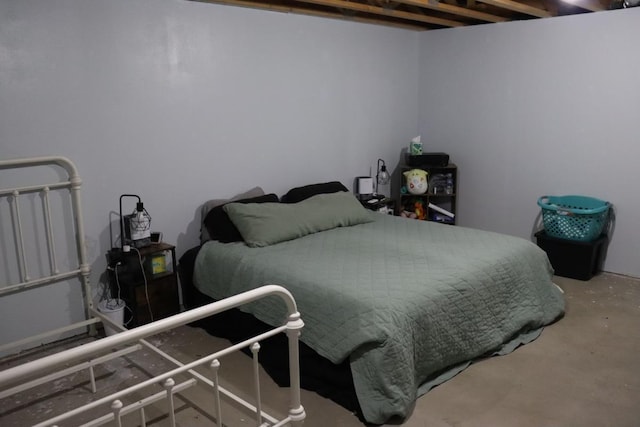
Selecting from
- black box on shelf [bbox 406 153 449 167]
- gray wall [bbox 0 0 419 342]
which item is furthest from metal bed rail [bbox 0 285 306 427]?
black box on shelf [bbox 406 153 449 167]

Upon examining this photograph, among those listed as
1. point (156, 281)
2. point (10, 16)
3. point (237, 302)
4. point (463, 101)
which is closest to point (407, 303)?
point (237, 302)

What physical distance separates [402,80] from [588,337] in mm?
2793

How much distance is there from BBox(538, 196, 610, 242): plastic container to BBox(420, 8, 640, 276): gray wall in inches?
3.1

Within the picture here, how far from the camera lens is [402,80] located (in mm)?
4824

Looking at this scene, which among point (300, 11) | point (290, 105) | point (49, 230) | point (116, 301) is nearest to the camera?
point (49, 230)

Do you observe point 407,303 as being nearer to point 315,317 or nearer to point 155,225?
point 315,317

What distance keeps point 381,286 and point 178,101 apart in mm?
1799

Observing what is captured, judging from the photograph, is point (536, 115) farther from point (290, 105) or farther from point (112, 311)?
point (112, 311)

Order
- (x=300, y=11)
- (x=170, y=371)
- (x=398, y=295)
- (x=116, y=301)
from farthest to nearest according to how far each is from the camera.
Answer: (x=300, y=11) < (x=116, y=301) < (x=398, y=295) < (x=170, y=371)

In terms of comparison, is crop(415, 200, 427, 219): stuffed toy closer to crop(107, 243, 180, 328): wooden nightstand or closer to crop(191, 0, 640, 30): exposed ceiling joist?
crop(191, 0, 640, 30): exposed ceiling joist

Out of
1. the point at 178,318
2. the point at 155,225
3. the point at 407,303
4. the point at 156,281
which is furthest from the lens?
the point at 155,225

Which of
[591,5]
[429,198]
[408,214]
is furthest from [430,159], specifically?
[591,5]

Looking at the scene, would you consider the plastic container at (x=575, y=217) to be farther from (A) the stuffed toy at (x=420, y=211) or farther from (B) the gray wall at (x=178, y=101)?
(B) the gray wall at (x=178, y=101)

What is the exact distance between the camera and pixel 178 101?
3307mm
